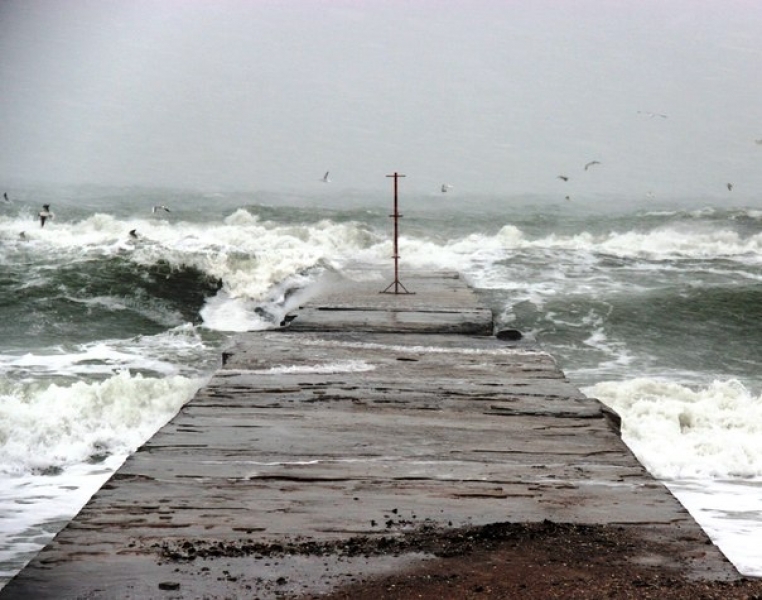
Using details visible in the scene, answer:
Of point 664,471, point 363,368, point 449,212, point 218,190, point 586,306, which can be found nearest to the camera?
point 363,368

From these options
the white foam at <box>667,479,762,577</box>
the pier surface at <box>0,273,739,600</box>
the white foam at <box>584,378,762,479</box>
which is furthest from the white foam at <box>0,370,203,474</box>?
the white foam at <box>667,479,762,577</box>

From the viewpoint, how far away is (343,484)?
4.36 metres

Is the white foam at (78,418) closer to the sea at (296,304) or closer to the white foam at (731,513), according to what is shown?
the sea at (296,304)

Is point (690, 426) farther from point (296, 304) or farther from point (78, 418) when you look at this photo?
point (78, 418)

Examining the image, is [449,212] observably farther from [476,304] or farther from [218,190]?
[476,304]

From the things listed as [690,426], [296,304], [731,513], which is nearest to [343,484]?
[731,513]

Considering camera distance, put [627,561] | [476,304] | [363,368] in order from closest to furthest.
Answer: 1. [627,561]
2. [363,368]
3. [476,304]

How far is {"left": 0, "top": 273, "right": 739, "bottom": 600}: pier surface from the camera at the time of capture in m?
3.41

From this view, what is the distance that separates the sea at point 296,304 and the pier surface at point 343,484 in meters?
1.66

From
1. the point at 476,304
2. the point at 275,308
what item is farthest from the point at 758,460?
the point at 275,308

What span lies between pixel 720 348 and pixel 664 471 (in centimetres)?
753

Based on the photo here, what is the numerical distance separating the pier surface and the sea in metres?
1.66

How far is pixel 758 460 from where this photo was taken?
27.7 ft

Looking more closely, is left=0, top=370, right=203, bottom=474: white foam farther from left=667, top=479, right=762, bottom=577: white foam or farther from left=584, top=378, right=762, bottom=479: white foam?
left=667, top=479, right=762, bottom=577: white foam
